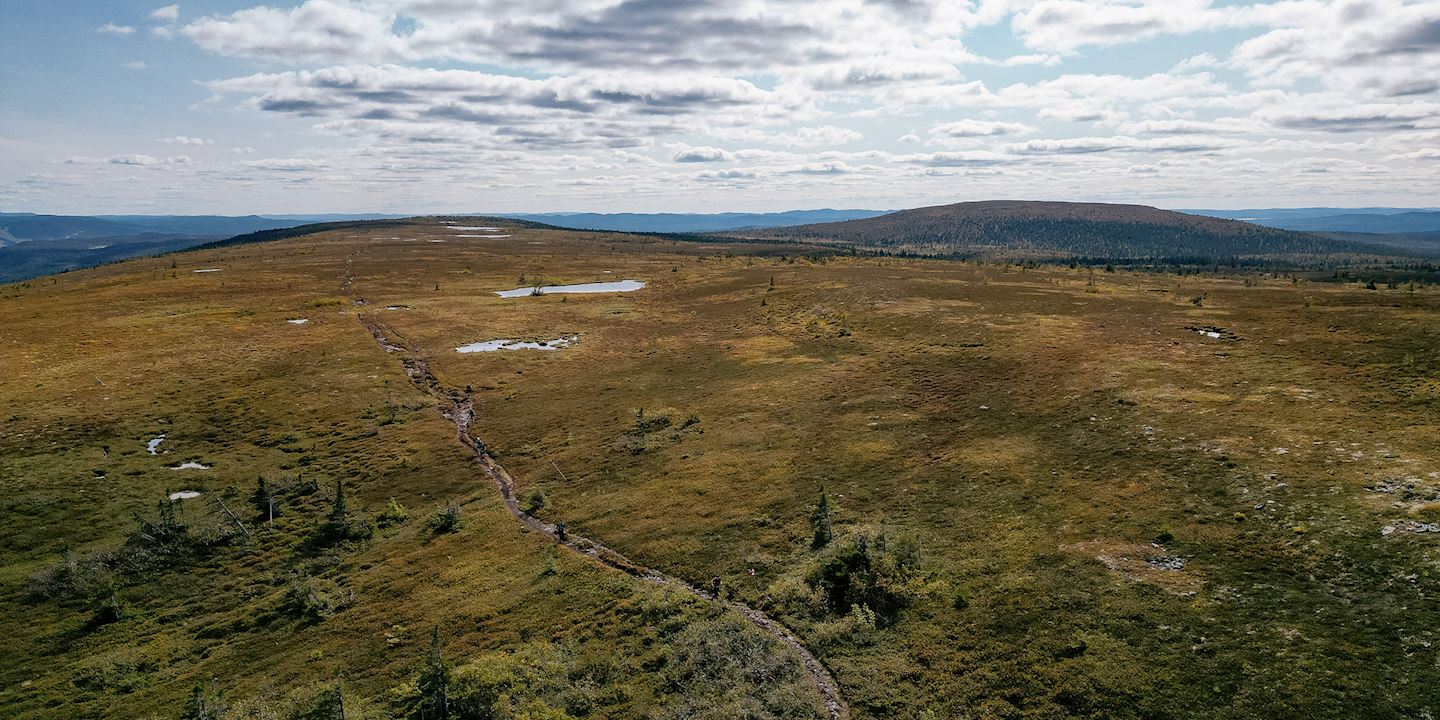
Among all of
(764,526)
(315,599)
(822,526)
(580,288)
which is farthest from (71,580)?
(580,288)

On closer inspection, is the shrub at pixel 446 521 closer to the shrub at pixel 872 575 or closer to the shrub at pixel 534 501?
the shrub at pixel 534 501

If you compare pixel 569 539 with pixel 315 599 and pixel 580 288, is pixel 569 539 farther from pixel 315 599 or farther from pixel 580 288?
pixel 580 288

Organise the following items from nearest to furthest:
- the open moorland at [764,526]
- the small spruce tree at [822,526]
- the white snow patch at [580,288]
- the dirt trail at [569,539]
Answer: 1. the open moorland at [764,526]
2. the dirt trail at [569,539]
3. the small spruce tree at [822,526]
4. the white snow patch at [580,288]

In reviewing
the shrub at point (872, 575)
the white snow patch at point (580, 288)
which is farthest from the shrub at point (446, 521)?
→ the white snow patch at point (580, 288)

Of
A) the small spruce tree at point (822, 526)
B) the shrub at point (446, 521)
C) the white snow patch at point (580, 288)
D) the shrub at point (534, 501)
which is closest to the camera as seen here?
the small spruce tree at point (822, 526)

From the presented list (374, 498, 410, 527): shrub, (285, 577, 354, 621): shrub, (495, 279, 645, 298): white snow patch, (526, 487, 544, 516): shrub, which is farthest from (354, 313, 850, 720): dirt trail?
(495, 279, 645, 298): white snow patch

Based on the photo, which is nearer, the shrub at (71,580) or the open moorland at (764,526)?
the open moorland at (764,526)

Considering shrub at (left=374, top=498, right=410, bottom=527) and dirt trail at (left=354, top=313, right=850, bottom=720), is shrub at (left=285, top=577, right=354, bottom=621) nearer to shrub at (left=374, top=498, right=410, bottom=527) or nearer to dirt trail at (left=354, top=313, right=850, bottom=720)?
shrub at (left=374, top=498, right=410, bottom=527)

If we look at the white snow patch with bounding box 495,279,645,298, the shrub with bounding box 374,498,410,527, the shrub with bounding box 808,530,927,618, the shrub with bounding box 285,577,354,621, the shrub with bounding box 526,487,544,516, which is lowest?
the shrub with bounding box 285,577,354,621
